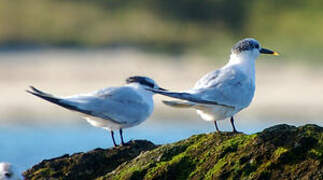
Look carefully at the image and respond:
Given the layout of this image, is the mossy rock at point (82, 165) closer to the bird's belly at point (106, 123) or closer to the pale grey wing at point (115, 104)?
the pale grey wing at point (115, 104)

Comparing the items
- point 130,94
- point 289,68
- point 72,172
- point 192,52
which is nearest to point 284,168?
point 72,172

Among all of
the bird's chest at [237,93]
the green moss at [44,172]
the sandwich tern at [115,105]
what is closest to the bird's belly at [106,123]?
the sandwich tern at [115,105]

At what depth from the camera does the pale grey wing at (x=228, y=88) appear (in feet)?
28.7

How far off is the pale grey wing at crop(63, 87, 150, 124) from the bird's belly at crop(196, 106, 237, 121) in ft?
2.56

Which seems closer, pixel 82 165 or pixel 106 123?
pixel 82 165

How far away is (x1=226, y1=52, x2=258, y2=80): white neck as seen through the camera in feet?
31.1

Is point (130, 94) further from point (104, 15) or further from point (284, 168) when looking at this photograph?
point (104, 15)

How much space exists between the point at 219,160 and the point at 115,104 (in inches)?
100

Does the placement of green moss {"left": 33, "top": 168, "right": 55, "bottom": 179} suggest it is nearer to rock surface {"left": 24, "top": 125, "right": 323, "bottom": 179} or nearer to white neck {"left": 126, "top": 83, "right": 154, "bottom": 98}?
rock surface {"left": 24, "top": 125, "right": 323, "bottom": 179}

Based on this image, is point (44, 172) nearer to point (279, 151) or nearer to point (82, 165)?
point (82, 165)


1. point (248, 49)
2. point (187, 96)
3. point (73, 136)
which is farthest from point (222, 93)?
point (73, 136)

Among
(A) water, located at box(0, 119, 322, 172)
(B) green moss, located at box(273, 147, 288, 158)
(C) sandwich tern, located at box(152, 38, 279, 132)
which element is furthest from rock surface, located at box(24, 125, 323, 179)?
(A) water, located at box(0, 119, 322, 172)

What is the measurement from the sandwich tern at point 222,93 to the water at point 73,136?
7473mm

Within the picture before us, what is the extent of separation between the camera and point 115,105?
A: 939 cm
